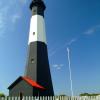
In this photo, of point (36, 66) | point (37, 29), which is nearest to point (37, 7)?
point (37, 29)

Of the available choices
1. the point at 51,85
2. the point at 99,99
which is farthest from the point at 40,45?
the point at 99,99

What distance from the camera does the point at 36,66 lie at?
3136 centimetres

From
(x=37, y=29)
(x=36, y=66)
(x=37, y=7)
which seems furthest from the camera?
(x=37, y=7)

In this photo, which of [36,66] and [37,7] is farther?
[37,7]

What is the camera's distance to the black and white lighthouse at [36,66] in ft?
93.1

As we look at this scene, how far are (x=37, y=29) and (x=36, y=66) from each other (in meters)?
6.35

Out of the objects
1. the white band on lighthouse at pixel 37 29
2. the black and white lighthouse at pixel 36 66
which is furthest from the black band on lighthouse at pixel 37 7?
the white band on lighthouse at pixel 37 29

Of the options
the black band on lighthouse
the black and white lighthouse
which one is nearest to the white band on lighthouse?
the black and white lighthouse

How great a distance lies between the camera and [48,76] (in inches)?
1288

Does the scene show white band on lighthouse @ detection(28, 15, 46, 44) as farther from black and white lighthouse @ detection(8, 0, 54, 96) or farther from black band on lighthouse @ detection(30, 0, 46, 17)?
black band on lighthouse @ detection(30, 0, 46, 17)

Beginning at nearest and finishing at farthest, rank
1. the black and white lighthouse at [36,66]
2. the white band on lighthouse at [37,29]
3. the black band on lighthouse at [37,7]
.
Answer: the black and white lighthouse at [36,66] → the white band on lighthouse at [37,29] → the black band on lighthouse at [37,7]

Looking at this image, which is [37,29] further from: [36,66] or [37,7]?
[36,66]

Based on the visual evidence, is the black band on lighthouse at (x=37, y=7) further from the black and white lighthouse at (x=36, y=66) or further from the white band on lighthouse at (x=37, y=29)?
the white band on lighthouse at (x=37, y=29)

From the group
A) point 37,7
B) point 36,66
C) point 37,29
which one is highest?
point 37,7
